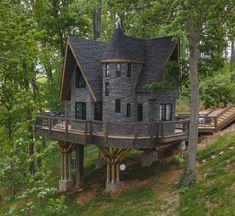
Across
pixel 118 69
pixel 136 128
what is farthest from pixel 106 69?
pixel 136 128

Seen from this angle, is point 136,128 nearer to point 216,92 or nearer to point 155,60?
point 216,92

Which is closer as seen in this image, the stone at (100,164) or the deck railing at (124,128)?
the deck railing at (124,128)

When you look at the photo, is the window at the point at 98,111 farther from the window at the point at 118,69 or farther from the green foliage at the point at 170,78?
the green foliage at the point at 170,78

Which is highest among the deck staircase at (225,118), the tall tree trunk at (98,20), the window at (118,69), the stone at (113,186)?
the tall tree trunk at (98,20)

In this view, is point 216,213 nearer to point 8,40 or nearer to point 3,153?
point 3,153

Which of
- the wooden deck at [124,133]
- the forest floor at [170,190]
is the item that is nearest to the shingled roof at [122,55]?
the wooden deck at [124,133]

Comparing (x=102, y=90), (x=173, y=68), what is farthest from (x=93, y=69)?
(x=173, y=68)
